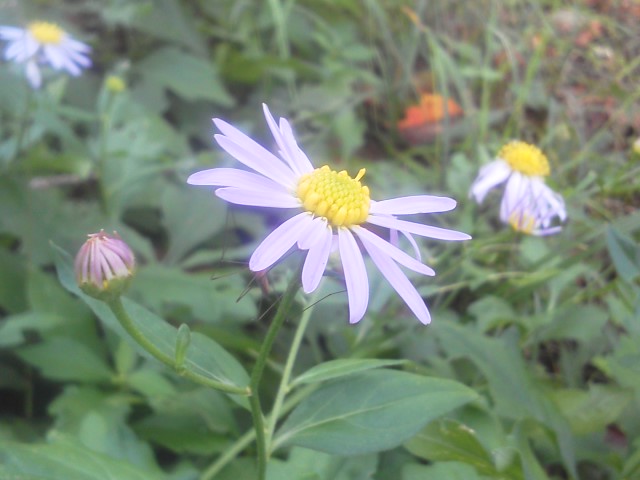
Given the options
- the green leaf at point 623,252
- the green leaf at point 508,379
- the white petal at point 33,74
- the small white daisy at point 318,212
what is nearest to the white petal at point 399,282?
the small white daisy at point 318,212

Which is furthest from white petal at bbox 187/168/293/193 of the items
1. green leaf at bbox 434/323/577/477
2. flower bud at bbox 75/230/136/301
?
green leaf at bbox 434/323/577/477

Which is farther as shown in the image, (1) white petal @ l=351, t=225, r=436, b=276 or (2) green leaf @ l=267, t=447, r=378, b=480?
(2) green leaf @ l=267, t=447, r=378, b=480

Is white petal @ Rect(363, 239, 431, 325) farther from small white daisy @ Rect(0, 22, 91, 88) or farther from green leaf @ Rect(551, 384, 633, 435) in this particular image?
small white daisy @ Rect(0, 22, 91, 88)

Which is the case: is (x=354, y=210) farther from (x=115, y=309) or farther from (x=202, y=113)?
(x=202, y=113)

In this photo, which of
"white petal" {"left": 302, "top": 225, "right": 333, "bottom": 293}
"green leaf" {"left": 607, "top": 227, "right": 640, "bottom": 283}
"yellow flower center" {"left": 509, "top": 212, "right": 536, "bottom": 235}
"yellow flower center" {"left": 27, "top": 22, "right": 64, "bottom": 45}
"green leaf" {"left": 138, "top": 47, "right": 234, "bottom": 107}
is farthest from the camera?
"green leaf" {"left": 138, "top": 47, "right": 234, "bottom": 107}

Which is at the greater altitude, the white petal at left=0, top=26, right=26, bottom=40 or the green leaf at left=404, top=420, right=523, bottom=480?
the white petal at left=0, top=26, right=26, bottom=40

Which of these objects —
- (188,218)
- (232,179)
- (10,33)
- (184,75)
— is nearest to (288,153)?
(232,179)
